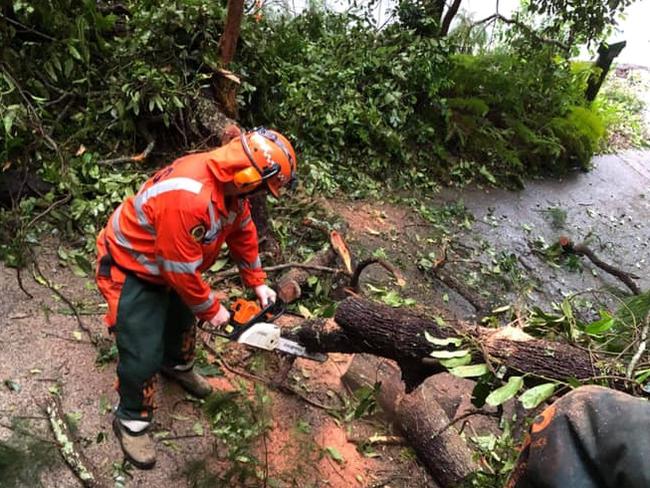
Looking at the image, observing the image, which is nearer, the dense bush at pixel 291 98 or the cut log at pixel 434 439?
the cut log at pixel 434 439

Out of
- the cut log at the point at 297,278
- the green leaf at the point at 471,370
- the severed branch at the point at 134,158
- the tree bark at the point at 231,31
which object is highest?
the tree bark at the point at 231,31

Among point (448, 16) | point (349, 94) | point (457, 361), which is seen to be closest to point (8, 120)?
point (457, 361)

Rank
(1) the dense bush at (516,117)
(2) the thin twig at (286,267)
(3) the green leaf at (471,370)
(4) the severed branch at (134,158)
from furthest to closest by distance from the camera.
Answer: (1) the dense bush at (516,117)
(4) the severed branch at (134,158)
(2) the thin twig at (286,267)
(3) the green leaf at (471,370)

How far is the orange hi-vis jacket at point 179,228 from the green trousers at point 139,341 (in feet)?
0.22

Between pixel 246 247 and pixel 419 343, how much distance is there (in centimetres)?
105

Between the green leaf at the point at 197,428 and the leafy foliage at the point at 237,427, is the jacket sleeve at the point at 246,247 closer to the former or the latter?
the leafy foliage at the point at 237,427

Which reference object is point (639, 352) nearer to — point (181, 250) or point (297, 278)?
point (181, 250)

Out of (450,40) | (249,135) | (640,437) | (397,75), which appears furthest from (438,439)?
(450,40)

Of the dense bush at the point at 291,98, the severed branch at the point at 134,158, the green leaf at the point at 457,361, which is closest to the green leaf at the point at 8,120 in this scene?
the dense bush at the point at 291,98

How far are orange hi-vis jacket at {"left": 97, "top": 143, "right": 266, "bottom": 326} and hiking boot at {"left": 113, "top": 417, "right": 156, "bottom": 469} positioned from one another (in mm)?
604

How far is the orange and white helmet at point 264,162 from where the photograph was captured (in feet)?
7.92

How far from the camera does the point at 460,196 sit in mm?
7301

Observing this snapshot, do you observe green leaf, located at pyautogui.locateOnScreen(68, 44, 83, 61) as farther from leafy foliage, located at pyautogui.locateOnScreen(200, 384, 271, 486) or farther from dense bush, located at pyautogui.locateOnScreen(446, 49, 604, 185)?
dense bush, located at pyautogui.locateOnScreen(446, 49, 604, 185)

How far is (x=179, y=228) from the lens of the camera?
2344 mm
